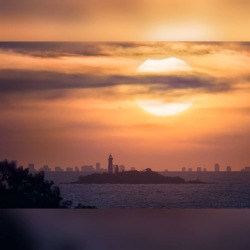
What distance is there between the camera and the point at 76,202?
6.43m

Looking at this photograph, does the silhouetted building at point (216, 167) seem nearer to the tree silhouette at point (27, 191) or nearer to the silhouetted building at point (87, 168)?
the silhouetted building at point (87, 168)

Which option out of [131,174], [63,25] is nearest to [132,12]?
[63,25]

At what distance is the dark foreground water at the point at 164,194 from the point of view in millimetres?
6250

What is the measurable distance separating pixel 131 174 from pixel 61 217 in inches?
31.0

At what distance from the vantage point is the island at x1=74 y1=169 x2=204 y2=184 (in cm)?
625

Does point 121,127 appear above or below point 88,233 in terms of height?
above

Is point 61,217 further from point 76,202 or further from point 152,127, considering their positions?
point 152,127

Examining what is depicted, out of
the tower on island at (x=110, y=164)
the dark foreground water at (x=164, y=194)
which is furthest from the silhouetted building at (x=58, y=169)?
the tower on island at (x=110, y=164)

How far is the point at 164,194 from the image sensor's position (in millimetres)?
6348

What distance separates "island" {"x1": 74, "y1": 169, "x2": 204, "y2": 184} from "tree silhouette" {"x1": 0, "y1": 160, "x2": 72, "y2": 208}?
0.35m

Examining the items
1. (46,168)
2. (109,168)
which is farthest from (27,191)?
(109,168)

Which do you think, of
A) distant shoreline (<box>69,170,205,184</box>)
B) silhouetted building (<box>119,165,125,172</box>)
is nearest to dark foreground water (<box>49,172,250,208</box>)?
distant shoreline (<box>69,170,205,184</box>)

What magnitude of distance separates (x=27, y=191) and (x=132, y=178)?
1079 mm

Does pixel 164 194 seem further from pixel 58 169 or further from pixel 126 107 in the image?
pixel 58 169
